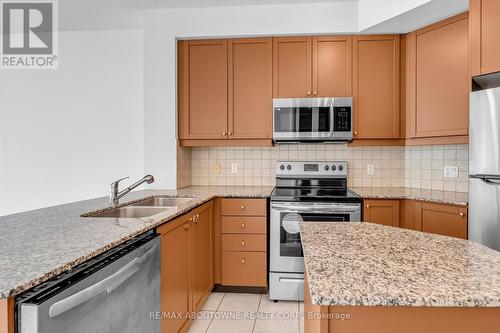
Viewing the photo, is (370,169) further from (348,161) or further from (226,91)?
(226,91)

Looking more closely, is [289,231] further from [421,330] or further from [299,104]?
[421,330]

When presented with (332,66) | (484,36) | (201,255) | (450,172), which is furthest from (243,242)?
(484,36)

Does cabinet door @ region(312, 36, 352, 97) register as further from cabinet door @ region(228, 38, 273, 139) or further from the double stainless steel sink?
the double stainless steel sink

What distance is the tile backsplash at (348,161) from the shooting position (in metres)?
3.13

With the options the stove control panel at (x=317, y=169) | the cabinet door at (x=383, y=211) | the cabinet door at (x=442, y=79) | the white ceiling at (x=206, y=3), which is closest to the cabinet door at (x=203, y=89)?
the white ceiling at (x=206, y=3)

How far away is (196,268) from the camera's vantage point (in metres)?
2.37

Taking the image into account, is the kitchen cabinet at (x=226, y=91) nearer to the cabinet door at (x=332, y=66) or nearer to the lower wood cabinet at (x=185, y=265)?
the cabinet door at (x=332, y=66)

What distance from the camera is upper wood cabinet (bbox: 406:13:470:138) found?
261 cm

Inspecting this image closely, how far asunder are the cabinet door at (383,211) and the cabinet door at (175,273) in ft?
5.12

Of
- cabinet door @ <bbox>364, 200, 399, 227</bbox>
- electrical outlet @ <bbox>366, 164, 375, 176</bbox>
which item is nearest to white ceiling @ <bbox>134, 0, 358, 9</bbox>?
electrical outlet @ <bbox>366, 164, 375, 176</bbox>

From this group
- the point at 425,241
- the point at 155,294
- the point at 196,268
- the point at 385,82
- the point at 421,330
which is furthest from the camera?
the point at 385,82

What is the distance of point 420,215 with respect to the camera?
2609 mm

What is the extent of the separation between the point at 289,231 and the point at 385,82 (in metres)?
1.68

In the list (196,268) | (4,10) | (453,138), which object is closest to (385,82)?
(453,138)
